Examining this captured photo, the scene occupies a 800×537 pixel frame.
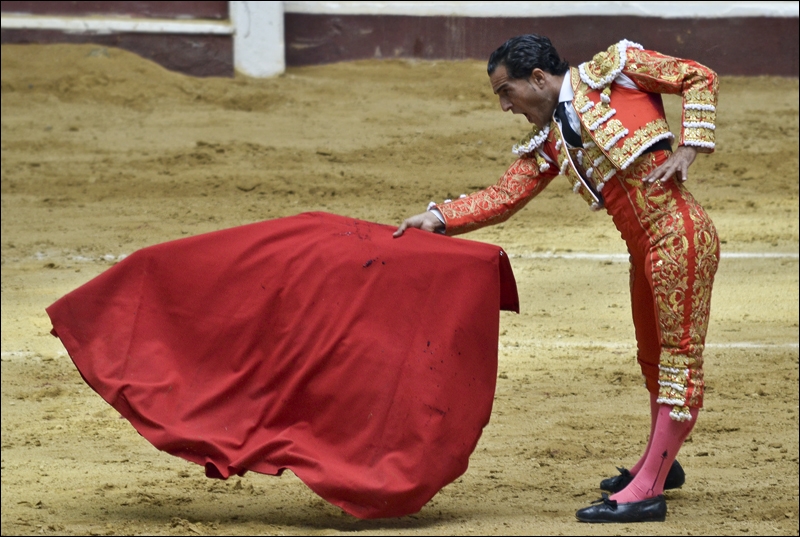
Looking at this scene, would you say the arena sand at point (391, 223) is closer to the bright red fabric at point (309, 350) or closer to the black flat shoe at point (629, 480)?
the black flat shoe at point (629, 480)

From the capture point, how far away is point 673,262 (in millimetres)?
3162

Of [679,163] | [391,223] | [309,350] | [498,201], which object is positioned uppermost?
[679,163]

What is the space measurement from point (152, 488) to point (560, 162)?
1.75 m

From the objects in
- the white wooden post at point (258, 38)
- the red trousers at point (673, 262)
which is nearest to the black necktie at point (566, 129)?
the red trousers at point (673, 262)

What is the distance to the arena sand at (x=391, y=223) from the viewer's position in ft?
11.8

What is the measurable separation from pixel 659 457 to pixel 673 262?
597 mm

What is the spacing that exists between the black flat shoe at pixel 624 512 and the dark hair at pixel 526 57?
4.24 ft

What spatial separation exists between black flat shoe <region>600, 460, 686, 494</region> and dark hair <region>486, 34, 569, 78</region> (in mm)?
1320

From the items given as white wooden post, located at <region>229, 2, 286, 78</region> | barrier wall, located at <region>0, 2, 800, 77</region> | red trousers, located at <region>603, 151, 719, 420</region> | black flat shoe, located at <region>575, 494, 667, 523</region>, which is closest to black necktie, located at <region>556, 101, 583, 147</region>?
red trousers, located at <region>603, 151, 719, 420</region>

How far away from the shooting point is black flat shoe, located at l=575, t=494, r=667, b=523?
327 cm

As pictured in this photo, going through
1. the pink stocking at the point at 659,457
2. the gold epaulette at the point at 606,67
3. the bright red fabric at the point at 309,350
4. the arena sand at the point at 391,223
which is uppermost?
the gold epaulette at the point at 606,67

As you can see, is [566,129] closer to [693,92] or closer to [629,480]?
[693,92]

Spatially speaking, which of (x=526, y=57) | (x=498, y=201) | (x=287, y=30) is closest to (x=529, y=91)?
(x=526, y=57)

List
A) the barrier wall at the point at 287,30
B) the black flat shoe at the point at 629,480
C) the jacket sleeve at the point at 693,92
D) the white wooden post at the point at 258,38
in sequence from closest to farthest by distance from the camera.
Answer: the jacket sleeve at the point at 693,92, the black flat shoe at the point at 629,480, the barrier wall at the point at 287,30, the white wooden post at the point at 258,38
